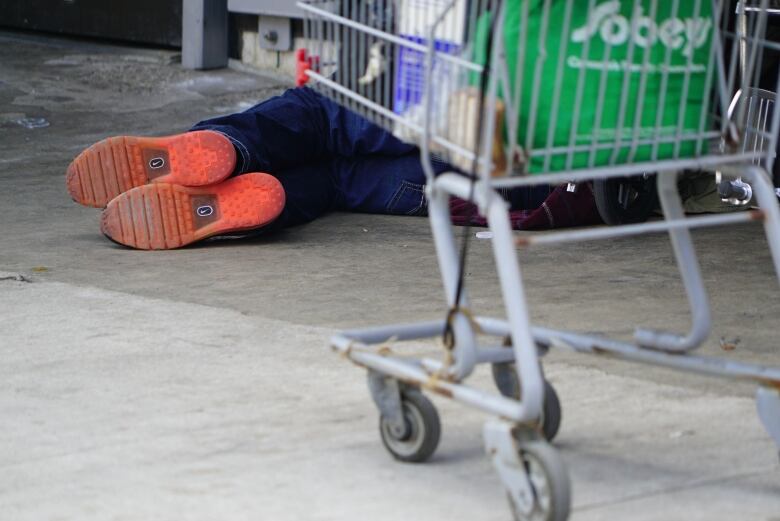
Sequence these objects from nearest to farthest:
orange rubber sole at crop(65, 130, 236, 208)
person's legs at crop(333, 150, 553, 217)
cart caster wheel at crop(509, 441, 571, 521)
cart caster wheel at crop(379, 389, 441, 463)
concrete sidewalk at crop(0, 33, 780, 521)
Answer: cart caster wheel at crop(509, 441, 571, 521) → concrete sidewalk at crop(0, 33, 780, 521) → cart caster wheel at crop(379, 389, 441, 463) → orange rubber sole at crop(65, 130, 236, 208) → person's legs at crop(333, 150, 553, 217)

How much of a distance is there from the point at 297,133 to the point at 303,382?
2.43 meters

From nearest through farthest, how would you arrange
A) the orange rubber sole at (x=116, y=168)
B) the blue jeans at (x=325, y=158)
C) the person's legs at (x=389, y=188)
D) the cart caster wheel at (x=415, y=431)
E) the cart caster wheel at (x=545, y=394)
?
1. the cart caster wheel at (x=415, y=431)
2. the cart caster wheel at (x=545, y=394)
3. the orange rubber sole at (x=116, y=168)
4. the blue jeans at (x=325, y=158)
5. the person's legs at (x=389, y=188)

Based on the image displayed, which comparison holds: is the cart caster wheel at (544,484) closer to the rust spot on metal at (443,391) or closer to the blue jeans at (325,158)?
the rust spot on metal at (443,391)

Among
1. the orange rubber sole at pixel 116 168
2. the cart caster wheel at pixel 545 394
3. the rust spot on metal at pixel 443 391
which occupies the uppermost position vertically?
the rust spot on metal at pixel 443 391

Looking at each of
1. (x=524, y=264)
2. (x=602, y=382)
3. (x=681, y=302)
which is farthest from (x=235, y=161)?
(x=602, y=382)

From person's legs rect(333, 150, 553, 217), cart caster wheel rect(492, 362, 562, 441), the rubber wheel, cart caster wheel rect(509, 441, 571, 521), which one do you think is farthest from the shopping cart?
person's legs rect(333, 150, 553, 217)

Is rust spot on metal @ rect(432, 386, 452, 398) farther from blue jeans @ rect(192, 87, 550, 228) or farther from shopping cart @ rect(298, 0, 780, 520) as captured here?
blue jeans @ rect(192, 87, 550, 228)

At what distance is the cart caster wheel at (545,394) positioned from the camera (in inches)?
127

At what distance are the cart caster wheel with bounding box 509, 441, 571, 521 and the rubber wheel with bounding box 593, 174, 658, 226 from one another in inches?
130

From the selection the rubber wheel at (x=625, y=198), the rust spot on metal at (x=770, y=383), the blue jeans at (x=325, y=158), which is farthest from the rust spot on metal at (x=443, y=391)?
the rubber wheel at (x=625, y=198)

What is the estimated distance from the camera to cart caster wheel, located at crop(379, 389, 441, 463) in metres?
3.05

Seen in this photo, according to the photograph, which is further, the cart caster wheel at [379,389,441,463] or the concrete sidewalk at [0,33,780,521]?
the cart caster wheel at [379,389,441,463]

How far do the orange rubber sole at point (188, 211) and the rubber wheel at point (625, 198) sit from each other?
4.72 feet

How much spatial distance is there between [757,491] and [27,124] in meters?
6.37
